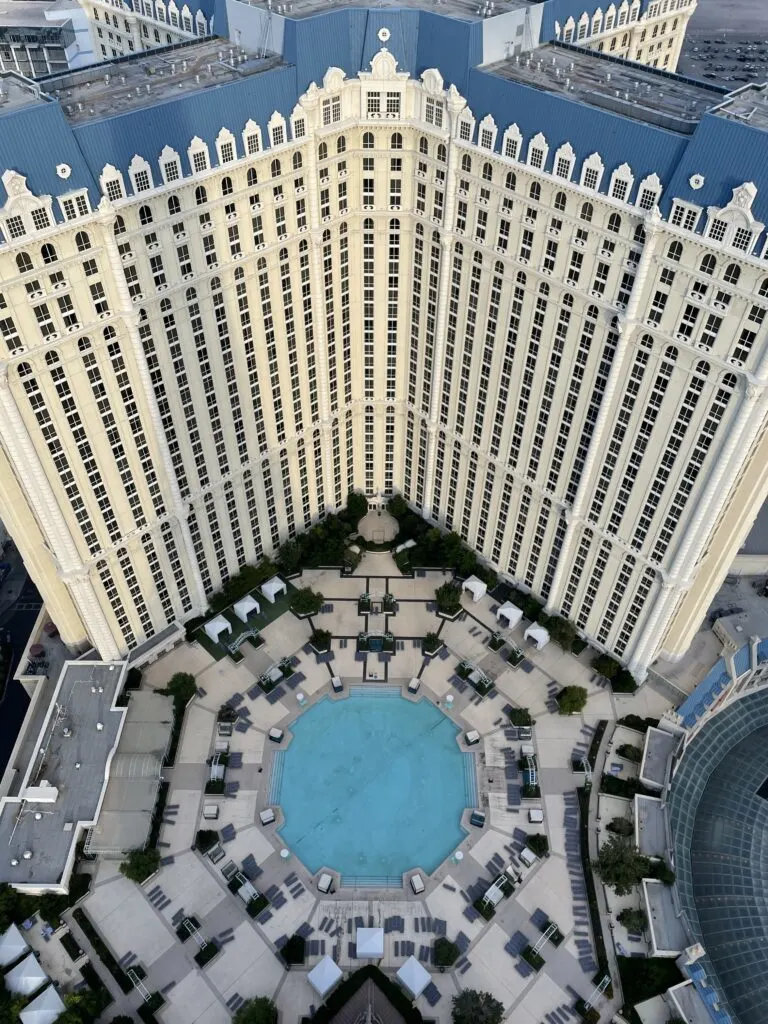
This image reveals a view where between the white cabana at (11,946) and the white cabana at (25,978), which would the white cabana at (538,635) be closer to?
the white cabana at (25,978)

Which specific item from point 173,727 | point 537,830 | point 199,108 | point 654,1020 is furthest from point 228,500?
point 654,1020

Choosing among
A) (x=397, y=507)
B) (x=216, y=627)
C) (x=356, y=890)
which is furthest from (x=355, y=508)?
(x=356, y=890)

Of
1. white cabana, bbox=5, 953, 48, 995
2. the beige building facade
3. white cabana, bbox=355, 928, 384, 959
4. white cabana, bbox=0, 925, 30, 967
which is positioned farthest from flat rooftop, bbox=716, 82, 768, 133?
white cabana, bbox=0, 925, 30, 967

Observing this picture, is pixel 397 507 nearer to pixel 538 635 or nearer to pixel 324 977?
pixel 538 635

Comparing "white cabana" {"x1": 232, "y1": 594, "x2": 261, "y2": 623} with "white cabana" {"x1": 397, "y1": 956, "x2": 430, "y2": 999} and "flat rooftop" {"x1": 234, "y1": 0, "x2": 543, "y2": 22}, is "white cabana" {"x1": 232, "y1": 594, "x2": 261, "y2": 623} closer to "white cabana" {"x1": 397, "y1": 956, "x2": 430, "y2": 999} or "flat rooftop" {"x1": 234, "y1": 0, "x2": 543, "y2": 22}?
"white cabana" {"x1": 397, "y1": 956, "x2": 430, "y2": 999}

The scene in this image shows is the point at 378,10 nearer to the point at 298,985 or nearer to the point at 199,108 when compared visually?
the point at 199,108

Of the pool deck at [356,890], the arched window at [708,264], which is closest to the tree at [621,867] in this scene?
the pool deck at [356,890]

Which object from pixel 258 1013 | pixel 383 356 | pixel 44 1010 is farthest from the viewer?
pixel 383 356
